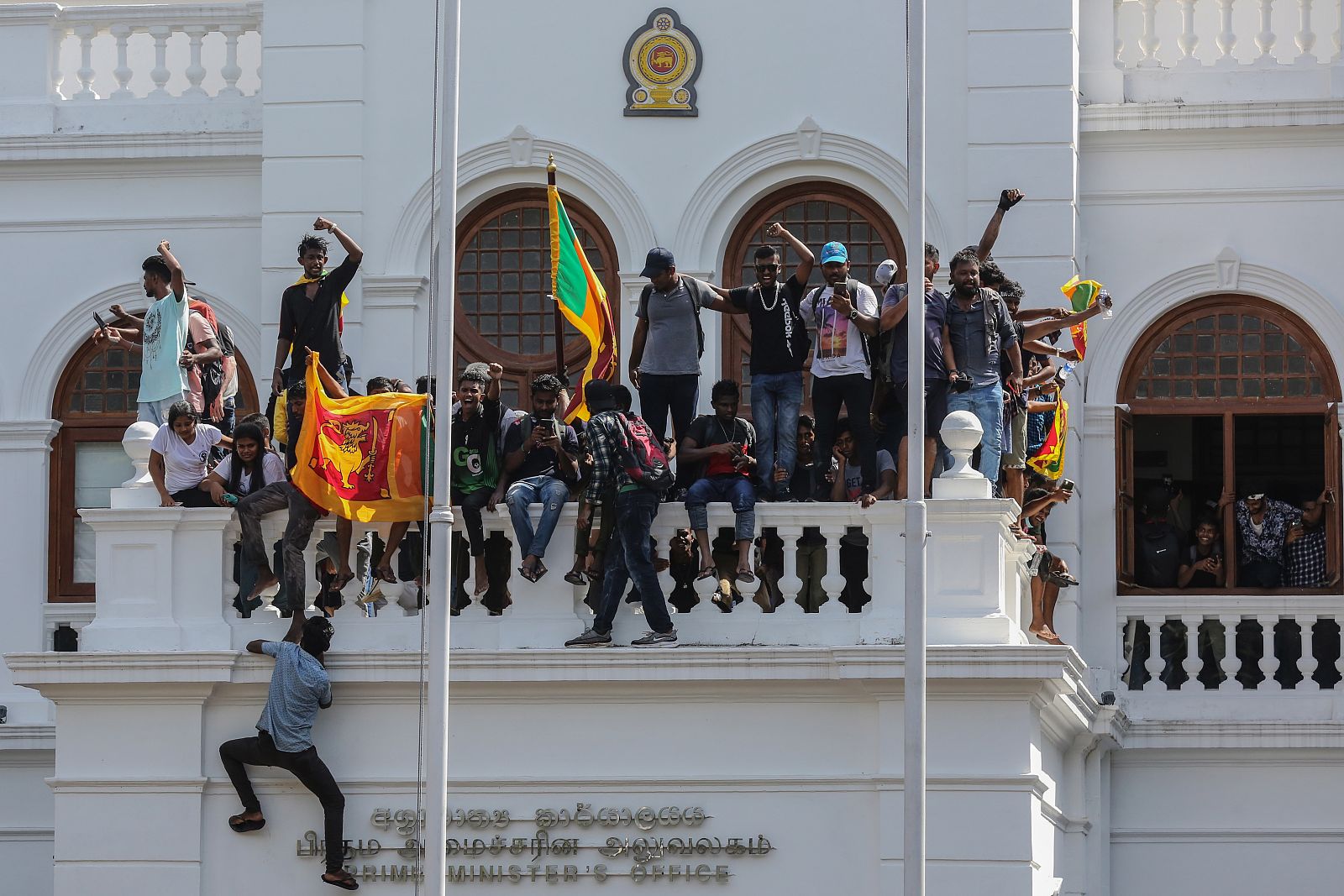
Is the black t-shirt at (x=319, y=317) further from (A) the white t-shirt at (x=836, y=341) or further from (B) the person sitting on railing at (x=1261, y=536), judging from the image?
(B) the person sitting on railing at (x=1261, y=536)

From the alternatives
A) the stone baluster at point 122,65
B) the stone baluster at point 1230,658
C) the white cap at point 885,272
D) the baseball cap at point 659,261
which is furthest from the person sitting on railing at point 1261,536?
the stone baluster at point 122,65

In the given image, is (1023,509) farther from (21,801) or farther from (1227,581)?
(21,801)

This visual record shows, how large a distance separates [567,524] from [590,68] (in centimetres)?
533

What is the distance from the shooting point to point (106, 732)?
49.1 ft

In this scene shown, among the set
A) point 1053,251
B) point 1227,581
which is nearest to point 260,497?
point 1053,251

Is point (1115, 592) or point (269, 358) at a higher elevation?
point (269, 358)

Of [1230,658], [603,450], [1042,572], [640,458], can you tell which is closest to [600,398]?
[603,450]

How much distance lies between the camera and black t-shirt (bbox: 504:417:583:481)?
14938 millimetres

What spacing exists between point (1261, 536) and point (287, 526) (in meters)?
7.66

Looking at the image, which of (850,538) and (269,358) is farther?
(269,358)

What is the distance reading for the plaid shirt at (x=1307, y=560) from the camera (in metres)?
18.4

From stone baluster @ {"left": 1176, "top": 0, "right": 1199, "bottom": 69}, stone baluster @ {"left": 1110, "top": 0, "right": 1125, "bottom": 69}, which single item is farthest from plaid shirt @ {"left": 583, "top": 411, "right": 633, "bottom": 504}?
stone baluster @ {"left": 1176, "top": 0, "right": 1199, "bottom": 69}

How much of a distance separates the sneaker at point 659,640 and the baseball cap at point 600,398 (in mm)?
1386

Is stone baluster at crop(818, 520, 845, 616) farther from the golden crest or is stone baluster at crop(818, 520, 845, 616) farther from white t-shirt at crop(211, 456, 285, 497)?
the golden crest
